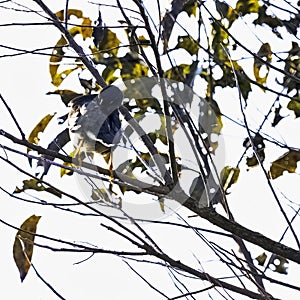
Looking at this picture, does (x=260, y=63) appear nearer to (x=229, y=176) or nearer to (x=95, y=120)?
(x=229, y=176)

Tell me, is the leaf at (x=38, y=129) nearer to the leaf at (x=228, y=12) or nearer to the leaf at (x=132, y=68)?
the leaf at (x=132, y=68)

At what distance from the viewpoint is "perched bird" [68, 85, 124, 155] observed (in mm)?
1754

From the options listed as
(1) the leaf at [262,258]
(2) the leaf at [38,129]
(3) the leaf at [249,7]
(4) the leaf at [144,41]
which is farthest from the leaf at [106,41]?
(1) the leaf at [262,258]

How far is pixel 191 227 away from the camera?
5.12ft

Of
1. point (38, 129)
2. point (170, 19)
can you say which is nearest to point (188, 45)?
point (170, 19)

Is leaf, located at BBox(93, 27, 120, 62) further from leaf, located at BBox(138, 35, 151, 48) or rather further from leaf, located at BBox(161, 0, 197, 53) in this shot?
leaf, located at BBox(161, 0, 197, 53)

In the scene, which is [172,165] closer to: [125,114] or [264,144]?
[125,114]

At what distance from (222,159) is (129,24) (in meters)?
0.43

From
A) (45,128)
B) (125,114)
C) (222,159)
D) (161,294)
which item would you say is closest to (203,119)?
(222,159)

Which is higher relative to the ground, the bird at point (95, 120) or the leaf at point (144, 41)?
the leaf at point (144, 41)

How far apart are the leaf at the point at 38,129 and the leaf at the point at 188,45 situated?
1.26 feet

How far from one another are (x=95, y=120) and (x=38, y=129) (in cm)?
22

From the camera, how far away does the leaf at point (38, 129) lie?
1897mm

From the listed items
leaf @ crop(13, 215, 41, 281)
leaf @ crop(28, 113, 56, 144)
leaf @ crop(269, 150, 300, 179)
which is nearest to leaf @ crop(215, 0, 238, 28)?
leaf @ crop(269, 150, 300, 179)
